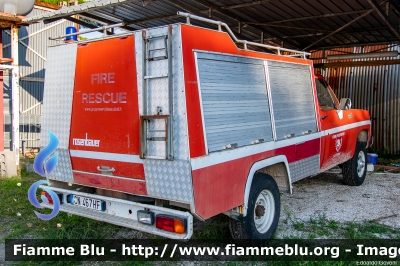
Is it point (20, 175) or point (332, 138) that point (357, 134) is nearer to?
point (332, 138)

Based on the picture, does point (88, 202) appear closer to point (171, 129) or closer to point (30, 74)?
point (171, 129)

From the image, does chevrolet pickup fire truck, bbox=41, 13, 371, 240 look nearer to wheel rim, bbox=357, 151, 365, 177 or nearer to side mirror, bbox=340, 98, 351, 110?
side mirror, bbox=340, 98, 351, 110

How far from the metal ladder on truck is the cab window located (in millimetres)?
3447

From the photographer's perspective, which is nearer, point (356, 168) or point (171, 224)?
point (171, 224)

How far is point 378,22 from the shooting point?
9367 mm

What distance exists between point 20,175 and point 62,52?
15.3ft

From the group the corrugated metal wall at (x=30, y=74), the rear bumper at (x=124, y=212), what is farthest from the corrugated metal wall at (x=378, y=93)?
the rear bumper at (x=124, y=212)

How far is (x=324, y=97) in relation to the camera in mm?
6270

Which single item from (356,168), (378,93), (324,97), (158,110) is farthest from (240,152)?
(378,93)

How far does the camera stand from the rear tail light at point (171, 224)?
3.36 metres

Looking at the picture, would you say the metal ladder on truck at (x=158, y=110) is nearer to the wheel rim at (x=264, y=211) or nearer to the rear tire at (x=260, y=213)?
the rear tire at (x=260, y=213)

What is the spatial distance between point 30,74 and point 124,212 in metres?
8.72

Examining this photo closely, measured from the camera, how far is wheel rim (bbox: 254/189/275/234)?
4.29 meters

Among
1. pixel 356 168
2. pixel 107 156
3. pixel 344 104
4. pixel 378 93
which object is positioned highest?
pixel 378 93
